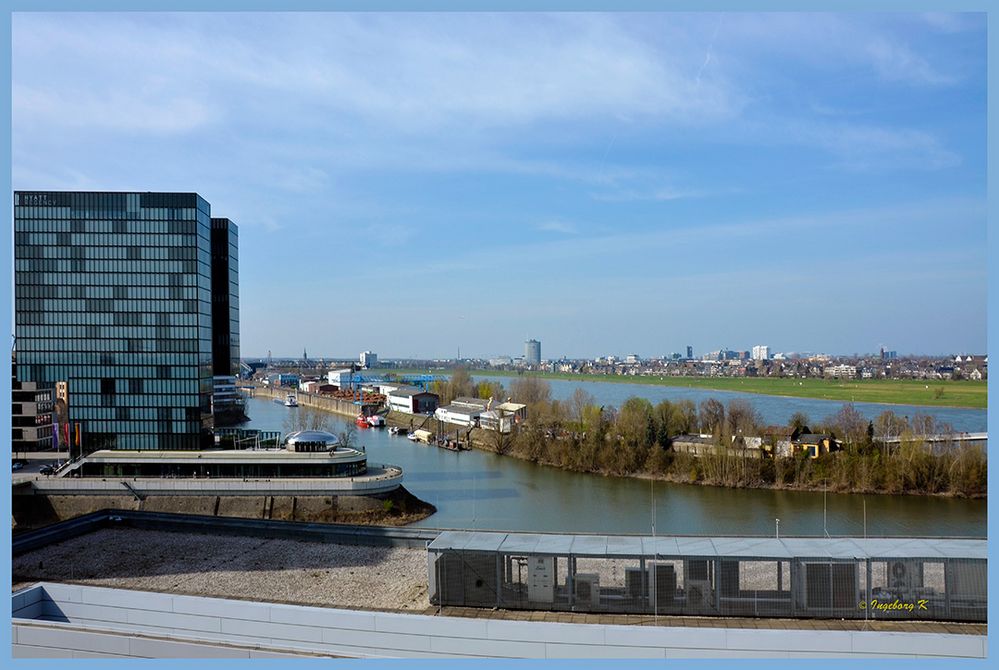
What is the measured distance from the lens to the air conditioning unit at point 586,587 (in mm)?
3816

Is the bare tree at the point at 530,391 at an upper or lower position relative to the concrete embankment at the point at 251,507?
upper

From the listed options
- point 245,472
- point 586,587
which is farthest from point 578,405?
point 586,587

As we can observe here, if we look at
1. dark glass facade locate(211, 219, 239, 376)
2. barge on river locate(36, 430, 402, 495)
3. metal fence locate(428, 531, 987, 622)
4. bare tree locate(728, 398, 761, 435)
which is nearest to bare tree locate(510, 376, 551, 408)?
bare tree locate(728, 398, 761, 435)

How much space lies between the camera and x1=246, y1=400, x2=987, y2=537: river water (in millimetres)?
9211

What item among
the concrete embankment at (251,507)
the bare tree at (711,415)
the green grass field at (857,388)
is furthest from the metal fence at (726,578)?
the bare tree at (711,415)

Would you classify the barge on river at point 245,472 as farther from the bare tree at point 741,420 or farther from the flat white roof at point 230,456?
the bare tree at point 741,420

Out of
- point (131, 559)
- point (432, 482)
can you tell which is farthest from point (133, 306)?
point (131, 559)

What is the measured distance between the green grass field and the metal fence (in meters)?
9.20

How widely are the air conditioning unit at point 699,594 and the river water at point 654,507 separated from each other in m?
4.59

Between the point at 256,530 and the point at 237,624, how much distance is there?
3036 millimetres

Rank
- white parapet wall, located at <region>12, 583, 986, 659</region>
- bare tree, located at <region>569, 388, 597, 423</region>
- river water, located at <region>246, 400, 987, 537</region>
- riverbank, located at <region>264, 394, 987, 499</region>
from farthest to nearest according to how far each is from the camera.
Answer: bare tree, located at <region>569, 388, 597, 423</region> → riverbank, located at <region>264, 394, 987, 499</region> → river water, located at <region>246, 400, 987, 537</region> → white parapet wall, located at <region>12, 583, 986, 659</region>

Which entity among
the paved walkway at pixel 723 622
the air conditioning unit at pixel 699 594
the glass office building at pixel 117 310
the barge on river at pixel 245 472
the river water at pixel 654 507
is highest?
the glass office building at pixel 117 310

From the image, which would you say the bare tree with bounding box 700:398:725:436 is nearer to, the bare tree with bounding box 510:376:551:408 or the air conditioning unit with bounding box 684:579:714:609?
the bare tree with bounding box 510:376:551:408

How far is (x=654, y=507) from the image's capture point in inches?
408
